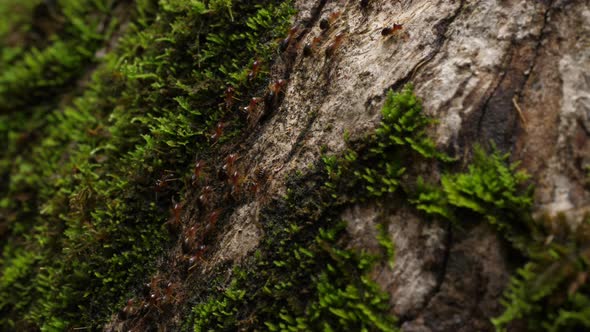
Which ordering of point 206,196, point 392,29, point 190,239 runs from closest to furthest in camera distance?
point 392,29
point 190,239
point 206,196

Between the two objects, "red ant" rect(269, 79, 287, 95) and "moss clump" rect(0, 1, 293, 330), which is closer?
"red ant" rect(269, 79, 287, 95)

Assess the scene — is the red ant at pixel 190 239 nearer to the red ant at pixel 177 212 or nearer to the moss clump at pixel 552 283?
the red ant at pixel 177 212

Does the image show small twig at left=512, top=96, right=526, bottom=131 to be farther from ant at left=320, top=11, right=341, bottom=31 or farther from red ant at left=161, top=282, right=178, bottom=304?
red ant at left=161, top=282, right=178, bottom=304

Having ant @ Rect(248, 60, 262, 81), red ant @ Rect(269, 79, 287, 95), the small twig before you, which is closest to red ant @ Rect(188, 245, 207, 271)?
red ant @ Rect(269, 79, 287, 95)

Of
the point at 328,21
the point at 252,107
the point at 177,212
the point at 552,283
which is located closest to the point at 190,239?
the point at 177,212

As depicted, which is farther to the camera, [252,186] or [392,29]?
[252,186]

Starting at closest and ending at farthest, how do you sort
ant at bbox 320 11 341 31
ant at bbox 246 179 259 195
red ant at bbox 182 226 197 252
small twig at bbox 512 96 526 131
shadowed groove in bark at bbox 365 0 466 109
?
small twig at bbox 512 96 526 131 → shadowed groove in bark at bbox 365 0 466 109 → ant at bbox 246 179 259 195 → red ant at bbox 182 226 197 252 → ant at bbox 320 11 341 31

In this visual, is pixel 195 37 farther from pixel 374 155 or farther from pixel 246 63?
pixel 374 155

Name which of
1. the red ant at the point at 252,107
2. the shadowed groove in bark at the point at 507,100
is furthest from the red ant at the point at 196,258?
the shadowed groove in bark at the point at 507,100

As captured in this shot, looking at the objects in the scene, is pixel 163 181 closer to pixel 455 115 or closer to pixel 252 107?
pixel 252 107
